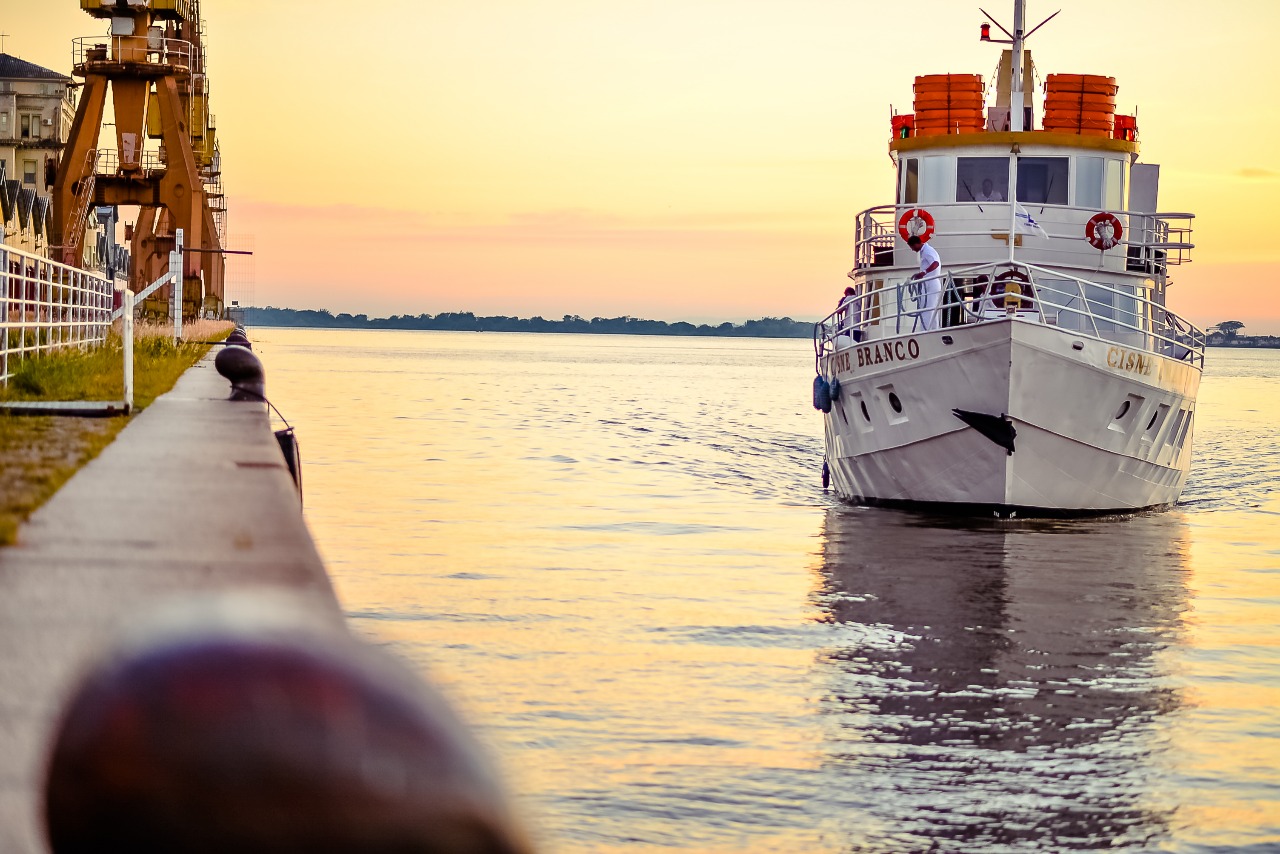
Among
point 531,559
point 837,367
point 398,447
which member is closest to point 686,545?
point 531,559

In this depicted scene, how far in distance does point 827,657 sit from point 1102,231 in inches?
433

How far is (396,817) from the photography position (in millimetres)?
1627

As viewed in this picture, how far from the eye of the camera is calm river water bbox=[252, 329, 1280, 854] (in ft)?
22.8

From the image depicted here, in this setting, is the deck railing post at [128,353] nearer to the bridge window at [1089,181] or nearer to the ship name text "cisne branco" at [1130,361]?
the ship name text "cisne branco" at [1130,361]

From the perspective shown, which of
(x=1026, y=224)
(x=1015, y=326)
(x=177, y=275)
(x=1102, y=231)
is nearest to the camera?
(x=1015, y=326)

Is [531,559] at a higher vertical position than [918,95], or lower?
Answer: lower

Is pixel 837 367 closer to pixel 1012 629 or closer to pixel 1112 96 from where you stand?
pixel 1112 96

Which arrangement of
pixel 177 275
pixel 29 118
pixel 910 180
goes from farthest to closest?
pixel 29 118, pixel 177 275, pixel 910 180

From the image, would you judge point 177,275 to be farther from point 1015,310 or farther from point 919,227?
point 1015,310

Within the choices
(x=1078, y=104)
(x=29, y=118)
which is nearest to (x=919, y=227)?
(x=1078, y=104)

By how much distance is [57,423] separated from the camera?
12234 millimetres

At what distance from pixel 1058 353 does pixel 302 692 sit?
16.6 m

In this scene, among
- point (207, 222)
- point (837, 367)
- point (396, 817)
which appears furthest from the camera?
point (207, 222)

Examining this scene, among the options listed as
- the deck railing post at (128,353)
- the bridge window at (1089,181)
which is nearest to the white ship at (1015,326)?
the bridge window at (1089,181)
